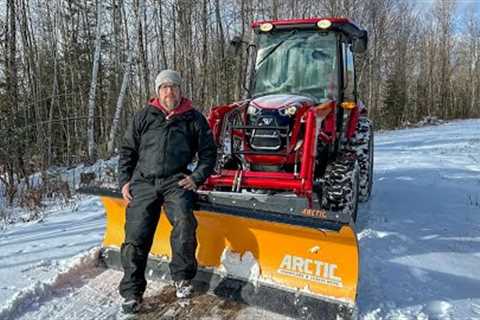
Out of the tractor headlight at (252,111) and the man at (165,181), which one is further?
the tractor headlight at (252,111)

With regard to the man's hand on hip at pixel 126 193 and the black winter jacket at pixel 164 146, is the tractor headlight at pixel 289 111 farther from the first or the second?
the man's hand on hip at pixel 126 193

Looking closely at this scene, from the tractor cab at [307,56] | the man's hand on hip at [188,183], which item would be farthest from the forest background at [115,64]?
the man's hand on hip at [188,183]

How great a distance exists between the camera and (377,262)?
13.9ft

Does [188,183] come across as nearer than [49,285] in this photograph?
Yes

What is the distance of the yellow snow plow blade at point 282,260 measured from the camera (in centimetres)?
330

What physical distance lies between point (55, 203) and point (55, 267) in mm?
4083

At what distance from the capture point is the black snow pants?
3510mm

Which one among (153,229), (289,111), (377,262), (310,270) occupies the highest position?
(289,111)

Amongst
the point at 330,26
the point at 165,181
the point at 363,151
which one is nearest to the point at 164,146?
the point at 165,181

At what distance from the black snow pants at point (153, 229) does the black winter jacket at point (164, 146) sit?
0.11m

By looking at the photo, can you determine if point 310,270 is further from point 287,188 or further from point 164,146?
point 164,146

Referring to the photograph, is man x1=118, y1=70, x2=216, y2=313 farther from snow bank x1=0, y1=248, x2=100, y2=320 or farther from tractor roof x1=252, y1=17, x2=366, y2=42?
tractor roof x1=252, y1=17, x2=366, y2=42

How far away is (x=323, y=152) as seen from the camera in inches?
210

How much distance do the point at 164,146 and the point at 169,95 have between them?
40 centimetres
